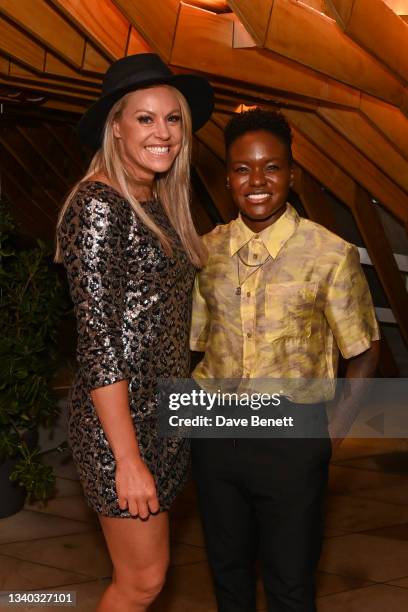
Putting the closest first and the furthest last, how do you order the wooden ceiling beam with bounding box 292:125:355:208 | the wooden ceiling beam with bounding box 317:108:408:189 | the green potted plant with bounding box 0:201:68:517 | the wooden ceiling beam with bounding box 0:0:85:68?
the green potted plant with bounding box 0:201:68:517, the wooden ceiling beam with bounding box 0:0:85:68, the wooden ceiling beam with bounding box 317:108:408:189, the wooden ceiling beam with bounding box 292:125:355:208

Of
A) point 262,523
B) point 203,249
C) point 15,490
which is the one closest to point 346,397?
point 262,523

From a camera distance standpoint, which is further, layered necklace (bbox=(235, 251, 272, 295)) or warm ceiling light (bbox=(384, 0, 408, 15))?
warm ceiling light (bbox=(384, 0, 408, 15))

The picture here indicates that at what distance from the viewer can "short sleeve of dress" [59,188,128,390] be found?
2.01 meters

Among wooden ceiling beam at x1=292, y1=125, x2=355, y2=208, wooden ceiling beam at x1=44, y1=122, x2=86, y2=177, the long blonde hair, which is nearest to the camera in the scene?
the long blonde hair

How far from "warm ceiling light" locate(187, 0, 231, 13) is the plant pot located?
2311mm

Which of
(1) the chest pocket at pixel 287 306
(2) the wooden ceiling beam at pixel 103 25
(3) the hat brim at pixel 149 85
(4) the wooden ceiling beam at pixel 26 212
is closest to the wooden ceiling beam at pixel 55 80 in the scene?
(2) the wooden ceiling beam at pixel 103 25

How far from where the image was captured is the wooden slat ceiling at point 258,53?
4371mm

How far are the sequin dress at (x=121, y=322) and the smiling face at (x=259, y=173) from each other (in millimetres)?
200

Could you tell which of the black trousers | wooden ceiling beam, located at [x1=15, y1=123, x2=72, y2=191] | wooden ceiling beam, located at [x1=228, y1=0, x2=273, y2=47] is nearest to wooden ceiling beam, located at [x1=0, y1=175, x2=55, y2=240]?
wooden ceiling beam, located at [x1=15, y1=123, x2=72, y2=191]

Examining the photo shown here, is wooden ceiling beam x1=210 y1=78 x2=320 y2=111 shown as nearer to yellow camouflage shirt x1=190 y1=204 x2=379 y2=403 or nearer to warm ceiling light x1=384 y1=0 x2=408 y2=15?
warm ceiling light x1=384 y1=0 x2=408 y2=15

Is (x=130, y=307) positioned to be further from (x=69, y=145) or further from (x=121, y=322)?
(x=69, y=145)

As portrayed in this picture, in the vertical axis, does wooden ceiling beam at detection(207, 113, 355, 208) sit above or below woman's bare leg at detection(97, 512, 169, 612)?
above

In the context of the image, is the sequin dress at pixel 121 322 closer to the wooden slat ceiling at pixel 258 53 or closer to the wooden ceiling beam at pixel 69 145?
the wooden slat ceiling at pixel 258 53

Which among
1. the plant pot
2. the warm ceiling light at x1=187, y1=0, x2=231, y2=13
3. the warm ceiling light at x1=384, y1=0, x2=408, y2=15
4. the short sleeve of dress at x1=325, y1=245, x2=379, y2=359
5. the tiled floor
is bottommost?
the tiled floor
